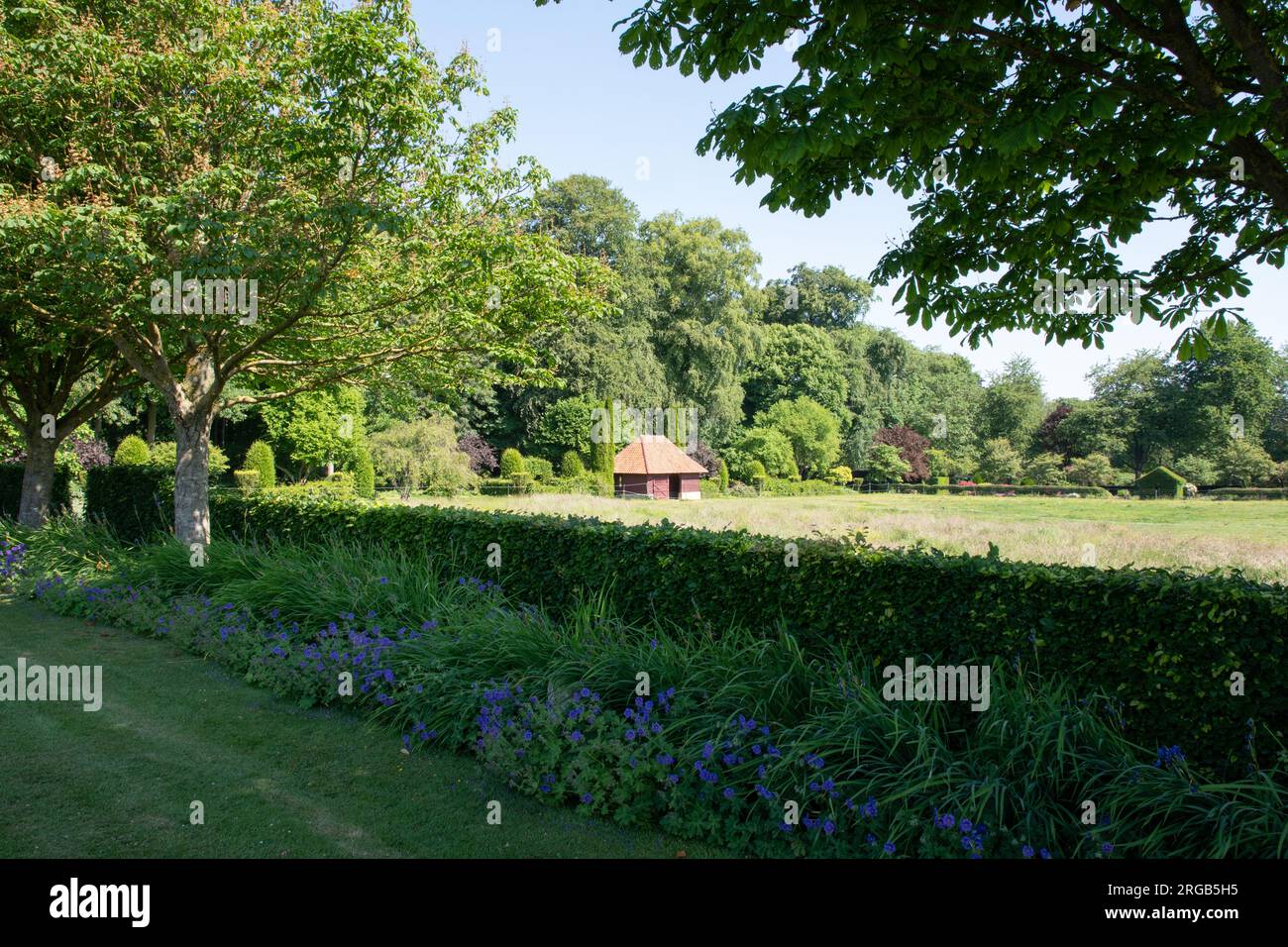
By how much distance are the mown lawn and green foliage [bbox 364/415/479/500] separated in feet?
87.9

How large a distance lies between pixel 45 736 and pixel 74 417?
1184 cm

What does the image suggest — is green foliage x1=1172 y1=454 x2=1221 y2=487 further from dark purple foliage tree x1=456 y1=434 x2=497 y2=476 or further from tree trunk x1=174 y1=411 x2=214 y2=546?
tree trunk x1=174 y1=411 x2=214 y2=546

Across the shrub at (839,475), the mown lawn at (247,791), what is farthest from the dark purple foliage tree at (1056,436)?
the mown lawn at (247,791)

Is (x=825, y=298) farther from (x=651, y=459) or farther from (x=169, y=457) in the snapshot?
(x=169, y=457)

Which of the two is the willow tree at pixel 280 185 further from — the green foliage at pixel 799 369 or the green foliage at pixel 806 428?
the green foliage at pixel 799 369

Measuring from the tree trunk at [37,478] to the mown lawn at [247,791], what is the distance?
10.3 metres

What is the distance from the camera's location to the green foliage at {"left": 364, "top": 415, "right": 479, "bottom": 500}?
33250mm

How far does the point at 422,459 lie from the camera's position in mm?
33344

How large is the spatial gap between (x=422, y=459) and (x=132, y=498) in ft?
61.5

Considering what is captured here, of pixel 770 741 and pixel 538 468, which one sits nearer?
pixel 770 741

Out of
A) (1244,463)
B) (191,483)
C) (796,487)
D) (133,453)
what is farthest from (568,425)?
(1244,463)
